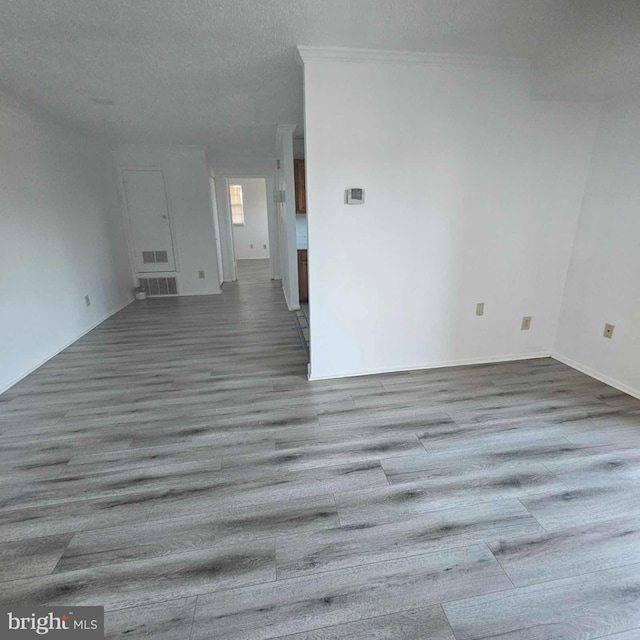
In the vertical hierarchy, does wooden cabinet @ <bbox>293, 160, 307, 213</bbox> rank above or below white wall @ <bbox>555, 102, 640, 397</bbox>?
above

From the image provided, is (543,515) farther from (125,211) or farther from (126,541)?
(125,211)

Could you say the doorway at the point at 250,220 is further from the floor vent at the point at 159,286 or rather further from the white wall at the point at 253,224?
the floor vent at the point at 159,286

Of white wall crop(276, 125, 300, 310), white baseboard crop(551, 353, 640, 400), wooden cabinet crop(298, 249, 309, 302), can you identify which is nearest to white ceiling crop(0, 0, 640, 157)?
white wall crop(276, 125, 300, 310)

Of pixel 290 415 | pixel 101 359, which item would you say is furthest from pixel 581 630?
pixel 101 359

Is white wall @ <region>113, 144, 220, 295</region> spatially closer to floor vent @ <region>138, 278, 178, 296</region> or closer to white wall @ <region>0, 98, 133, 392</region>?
floor vent @ <region>138, 278, 178, 296</region>

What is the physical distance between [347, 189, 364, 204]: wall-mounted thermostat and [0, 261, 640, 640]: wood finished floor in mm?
1441

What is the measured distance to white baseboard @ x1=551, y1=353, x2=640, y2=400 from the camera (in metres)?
2.48

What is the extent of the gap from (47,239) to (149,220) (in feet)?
7.50

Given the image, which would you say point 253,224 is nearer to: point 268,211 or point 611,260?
point 268,211

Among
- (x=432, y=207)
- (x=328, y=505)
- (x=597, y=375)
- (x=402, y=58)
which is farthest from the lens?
(x=597, y=375)

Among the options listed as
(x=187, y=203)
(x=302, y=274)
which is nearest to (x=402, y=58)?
(x=302, y=274)

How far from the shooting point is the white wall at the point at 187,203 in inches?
206

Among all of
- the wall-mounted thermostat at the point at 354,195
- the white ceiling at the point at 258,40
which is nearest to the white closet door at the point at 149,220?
the white ceiling at the point at 258,40

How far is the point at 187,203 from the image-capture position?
5.56 meters
